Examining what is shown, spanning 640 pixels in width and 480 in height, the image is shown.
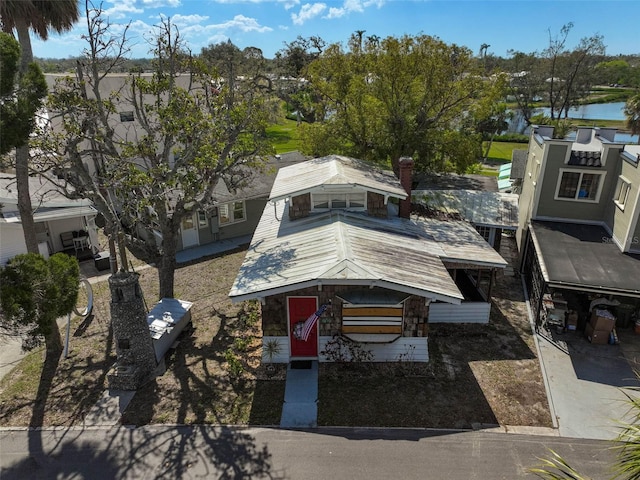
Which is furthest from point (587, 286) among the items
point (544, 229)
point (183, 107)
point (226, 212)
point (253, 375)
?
point (226, 212)

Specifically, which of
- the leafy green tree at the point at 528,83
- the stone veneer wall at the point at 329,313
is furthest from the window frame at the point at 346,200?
the leafy green tree at the point at 528,83

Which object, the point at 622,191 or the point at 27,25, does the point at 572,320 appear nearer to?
the point at 622,191

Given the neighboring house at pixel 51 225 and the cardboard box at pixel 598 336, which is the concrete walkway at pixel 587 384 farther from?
the neighboring house at pixel 51 225

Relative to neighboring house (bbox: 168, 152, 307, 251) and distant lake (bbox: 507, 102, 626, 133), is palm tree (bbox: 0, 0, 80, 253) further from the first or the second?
distant lake (bbox: 507, 102, 626, 133)

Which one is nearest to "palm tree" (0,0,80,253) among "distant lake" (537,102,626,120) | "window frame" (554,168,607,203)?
"window frame" (554,168,607,203)

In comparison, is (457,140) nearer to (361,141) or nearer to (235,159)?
(361,141)

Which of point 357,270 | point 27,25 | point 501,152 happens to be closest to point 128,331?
point 357,270
